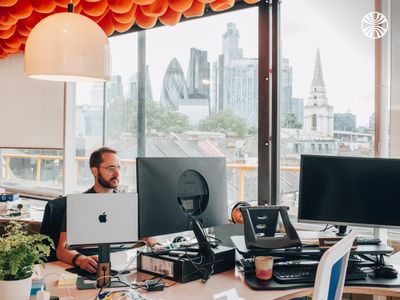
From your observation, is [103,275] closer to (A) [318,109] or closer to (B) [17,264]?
(B) [17,264]

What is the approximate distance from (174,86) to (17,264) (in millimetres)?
2743

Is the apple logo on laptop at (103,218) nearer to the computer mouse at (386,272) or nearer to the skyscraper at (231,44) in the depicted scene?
the computer mouse at (386,272)

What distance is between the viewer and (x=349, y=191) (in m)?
2.34

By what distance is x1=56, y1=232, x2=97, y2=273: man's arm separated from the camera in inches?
82.9

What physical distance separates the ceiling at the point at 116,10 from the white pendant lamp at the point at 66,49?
1160 mm

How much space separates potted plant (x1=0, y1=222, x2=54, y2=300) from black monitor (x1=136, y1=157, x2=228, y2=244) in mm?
475

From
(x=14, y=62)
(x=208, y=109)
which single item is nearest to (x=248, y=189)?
(x=208, y=109)

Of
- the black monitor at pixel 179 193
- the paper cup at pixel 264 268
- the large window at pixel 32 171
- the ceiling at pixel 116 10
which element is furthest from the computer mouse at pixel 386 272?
the large window at pixel 32 171

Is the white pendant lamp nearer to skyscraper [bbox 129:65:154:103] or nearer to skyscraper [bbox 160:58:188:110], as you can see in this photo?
skyscraper [bbox 160:58:188:110]

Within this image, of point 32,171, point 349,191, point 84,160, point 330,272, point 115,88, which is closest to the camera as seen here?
point 330,272

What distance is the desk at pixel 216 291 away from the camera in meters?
1.82

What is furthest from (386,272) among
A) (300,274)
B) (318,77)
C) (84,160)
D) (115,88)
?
(84,160)

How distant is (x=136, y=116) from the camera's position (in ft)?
14.5

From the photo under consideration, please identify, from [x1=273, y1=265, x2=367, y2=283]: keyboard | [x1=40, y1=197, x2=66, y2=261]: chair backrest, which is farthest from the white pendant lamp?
[x1=273, y1=265, x2=367, y2=283]: keyboard
